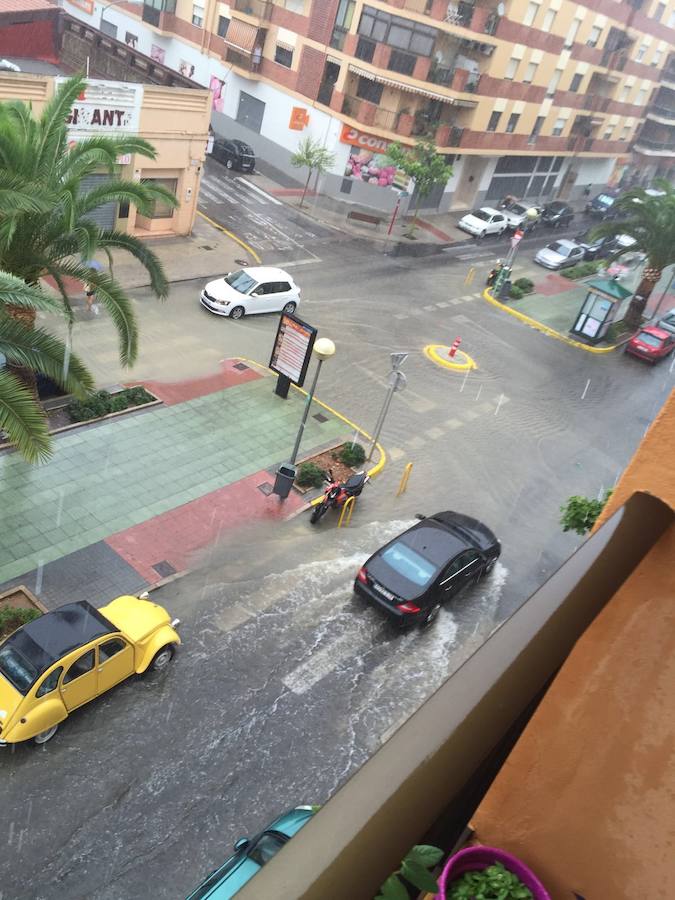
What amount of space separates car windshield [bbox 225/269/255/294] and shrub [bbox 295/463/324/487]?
8.37 meters

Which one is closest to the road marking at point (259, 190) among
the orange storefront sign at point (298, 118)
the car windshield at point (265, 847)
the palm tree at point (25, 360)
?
the orange storefront sign at point (298, 118)

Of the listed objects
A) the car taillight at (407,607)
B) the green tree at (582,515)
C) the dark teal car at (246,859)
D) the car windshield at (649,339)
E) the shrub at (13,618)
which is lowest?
the shrub at (13,618)

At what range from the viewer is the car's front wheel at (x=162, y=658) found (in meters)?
11.3

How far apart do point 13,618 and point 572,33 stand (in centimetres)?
4539

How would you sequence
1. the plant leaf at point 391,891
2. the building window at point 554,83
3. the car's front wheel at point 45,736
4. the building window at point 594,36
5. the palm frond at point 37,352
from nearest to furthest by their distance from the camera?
the plant leaf at point 391,891, the car's front wheel at point 45,736, the palm frond at point 37,352, the building window at point 554,83, the building window at point 594,36

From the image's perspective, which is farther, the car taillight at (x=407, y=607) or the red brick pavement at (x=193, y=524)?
the red brick pavement at (x=193, y=524)

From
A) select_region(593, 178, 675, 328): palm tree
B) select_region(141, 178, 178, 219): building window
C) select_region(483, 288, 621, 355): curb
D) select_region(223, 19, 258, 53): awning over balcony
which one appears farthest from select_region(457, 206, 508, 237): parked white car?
select_region(141, 178, 178, 219): building window

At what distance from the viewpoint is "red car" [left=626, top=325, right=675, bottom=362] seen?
93.2 ft

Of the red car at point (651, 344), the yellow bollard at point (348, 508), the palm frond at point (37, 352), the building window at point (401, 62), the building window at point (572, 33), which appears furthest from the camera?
the building window at point (572, 33)

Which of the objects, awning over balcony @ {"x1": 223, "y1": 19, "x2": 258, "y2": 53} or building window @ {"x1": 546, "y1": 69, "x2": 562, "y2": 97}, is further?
building window @ {"x1": 546, "y1": 69, "x2": 562, "y2": 97}

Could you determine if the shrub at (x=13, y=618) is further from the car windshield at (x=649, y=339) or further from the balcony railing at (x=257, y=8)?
the balcony railing at (x=257, y=8)

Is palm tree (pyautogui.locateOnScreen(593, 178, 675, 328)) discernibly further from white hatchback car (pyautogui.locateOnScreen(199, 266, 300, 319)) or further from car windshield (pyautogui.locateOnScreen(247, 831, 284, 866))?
car windshield (pyautogui.locateOnScreen(247, 831, 284, 866))

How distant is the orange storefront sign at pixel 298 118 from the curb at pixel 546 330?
1529 cm

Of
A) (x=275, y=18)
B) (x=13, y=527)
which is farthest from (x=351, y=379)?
(x=275, y=18)
